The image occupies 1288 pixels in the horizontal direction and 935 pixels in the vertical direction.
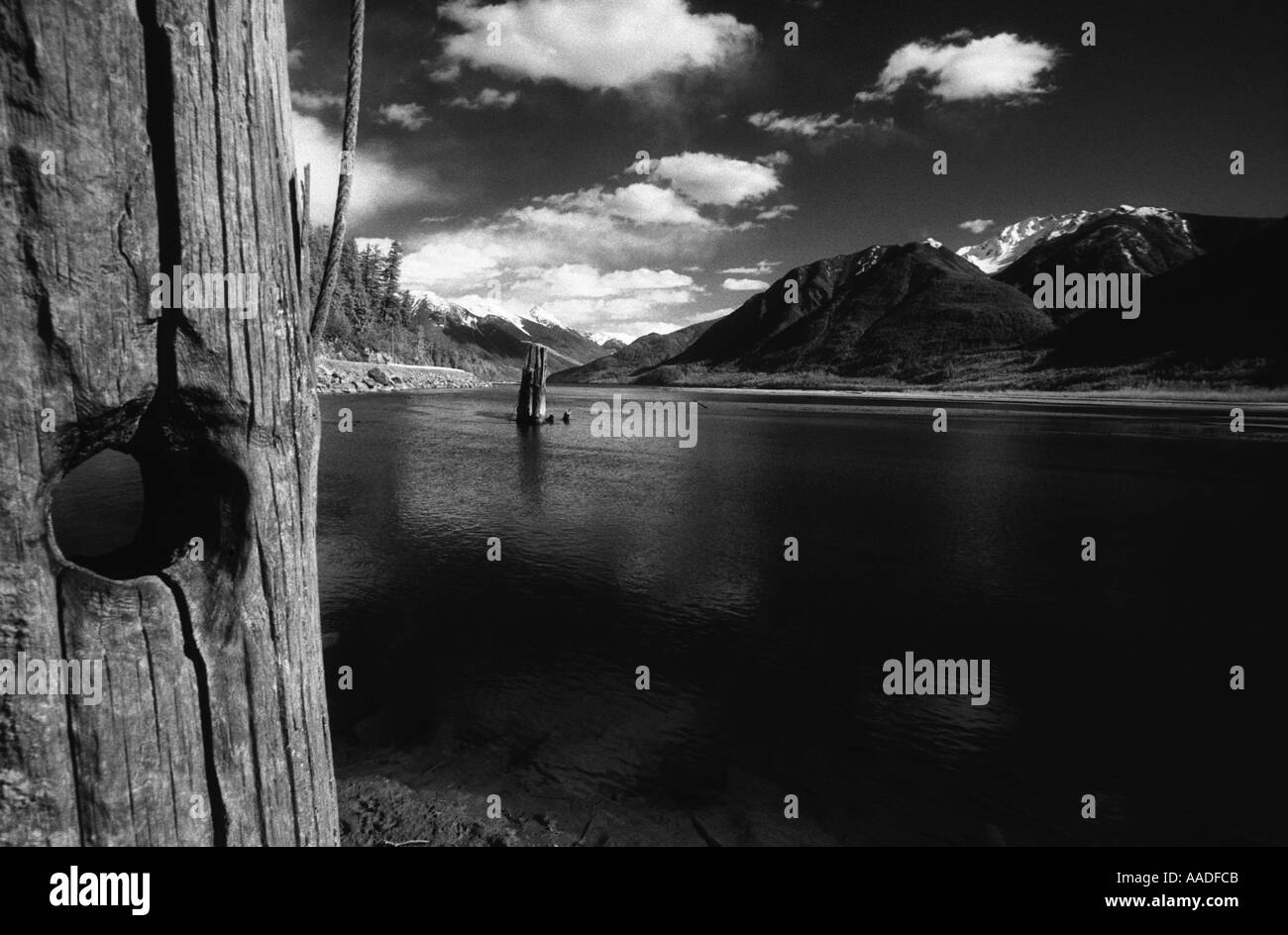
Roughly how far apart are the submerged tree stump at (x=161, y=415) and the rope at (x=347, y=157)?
8.1 inches

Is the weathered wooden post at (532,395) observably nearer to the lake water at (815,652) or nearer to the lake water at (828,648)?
the lake water at (828,648)

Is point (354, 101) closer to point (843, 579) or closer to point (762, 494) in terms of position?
point (843, 579)

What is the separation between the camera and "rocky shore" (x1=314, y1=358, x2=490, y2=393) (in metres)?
91.4

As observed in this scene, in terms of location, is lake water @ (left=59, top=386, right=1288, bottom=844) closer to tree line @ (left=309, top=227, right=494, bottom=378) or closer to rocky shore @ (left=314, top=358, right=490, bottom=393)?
rocky shore @ (left=314, top=358, right=490, bottom=393)

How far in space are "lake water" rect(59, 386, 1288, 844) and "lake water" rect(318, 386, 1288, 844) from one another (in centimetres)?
6

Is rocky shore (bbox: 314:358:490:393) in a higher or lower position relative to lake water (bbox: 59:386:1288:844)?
higher

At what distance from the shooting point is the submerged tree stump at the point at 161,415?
1.62 metres

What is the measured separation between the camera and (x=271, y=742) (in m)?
2.27

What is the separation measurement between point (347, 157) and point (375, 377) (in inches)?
4762

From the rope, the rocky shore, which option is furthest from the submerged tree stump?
the rocky shore

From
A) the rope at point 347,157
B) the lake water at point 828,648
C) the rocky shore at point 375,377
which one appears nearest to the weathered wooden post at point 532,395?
the rocky shore at point 375,377

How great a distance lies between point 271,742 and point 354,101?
8.66 ft

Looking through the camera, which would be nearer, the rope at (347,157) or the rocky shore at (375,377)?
the rope at (347,157)
